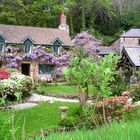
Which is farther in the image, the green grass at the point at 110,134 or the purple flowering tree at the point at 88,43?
the purple flowering tree at the point at 88,43

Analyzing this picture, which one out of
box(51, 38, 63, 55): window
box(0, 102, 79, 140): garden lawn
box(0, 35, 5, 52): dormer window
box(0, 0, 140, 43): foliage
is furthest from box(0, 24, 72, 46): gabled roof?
box(0, 102, 79, 140): garden lawn

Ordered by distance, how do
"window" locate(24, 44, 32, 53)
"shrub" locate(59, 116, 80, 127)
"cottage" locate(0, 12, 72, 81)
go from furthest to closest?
"window" locate(24, 44, 32, 53) < "cottage" locate(0, 12, 72, 81) < "shrub" locate(59, 116, 80, 127)

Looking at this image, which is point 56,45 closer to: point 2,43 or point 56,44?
A: point 56,44

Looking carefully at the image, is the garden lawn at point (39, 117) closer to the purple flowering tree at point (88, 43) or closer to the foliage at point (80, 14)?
the purple flowering tree at point (88, 43)

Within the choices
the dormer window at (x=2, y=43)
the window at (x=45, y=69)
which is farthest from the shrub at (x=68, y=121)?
the window at (x=45, y=69)

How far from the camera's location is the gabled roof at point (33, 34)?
43706mm

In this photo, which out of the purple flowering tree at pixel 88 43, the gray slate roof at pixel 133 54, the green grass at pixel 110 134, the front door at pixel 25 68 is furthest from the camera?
the purple flowering tree at pixel 88 43

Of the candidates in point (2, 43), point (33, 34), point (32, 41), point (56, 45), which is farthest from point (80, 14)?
point (2, 43)

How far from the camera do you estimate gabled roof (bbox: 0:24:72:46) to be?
43.7 metres

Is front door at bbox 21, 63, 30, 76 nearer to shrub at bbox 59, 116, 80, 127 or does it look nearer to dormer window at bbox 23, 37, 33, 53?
dormer window at bbox 23, 37, 33, 53

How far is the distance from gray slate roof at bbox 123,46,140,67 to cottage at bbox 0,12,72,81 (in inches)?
356

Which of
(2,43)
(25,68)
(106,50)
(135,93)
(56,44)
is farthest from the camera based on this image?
(106,50)

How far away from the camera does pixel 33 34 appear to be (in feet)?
151

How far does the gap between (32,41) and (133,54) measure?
11569mm
